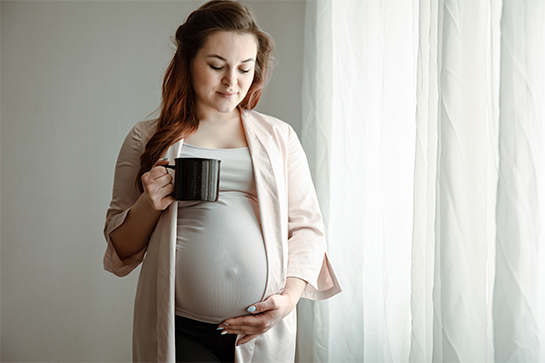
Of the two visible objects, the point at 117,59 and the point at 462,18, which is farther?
the point at 117,59

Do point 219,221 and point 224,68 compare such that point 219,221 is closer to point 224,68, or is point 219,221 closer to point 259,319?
point 259,319

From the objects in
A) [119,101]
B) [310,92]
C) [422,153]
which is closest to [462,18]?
[422,153]

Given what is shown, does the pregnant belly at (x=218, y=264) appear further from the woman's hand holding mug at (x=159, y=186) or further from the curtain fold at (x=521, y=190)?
the curtain fold at (x=521, y=190)

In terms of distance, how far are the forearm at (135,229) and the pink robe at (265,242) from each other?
2 centimetres

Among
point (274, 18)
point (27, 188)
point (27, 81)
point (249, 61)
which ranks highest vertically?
point (274, 18)

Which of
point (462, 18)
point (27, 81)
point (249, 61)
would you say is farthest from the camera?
point (27, 81)

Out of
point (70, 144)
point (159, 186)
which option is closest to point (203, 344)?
point (159, 186)

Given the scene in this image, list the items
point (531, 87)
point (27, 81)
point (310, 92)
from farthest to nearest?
point (27, 81) → point (310, 92) → point (531, 87)

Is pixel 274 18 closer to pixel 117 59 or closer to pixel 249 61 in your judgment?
pixel 117 59

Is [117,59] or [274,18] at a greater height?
[274,18]

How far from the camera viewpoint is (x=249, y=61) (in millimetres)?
991

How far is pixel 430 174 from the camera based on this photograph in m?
0.96

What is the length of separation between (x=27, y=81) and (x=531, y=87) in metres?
2.01

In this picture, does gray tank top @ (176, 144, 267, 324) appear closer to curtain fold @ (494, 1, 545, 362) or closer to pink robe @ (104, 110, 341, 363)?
pink robe @ (104, 110, 341, 363)
